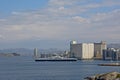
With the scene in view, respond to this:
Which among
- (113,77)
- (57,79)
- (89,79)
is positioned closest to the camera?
(113,77)

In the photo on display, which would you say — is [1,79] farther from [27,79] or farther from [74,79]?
[74,79]

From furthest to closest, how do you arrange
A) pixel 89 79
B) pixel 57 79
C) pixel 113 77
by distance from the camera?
1. pixel 57 79
2. pixel 89 79
3. pixel 113 77

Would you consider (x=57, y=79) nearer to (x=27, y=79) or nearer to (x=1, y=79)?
(x=27, y=79)

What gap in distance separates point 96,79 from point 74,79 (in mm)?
6594

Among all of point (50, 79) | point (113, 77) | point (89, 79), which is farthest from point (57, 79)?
point (113, 77)

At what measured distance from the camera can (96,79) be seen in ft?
206

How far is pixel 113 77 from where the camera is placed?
2354 inches

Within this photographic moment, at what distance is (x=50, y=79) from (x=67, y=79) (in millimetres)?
3079

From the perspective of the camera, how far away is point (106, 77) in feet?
198

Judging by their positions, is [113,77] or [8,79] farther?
[8,79]

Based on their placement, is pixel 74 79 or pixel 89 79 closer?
pixel 89 79

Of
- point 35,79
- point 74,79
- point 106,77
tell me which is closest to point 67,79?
point 74,79

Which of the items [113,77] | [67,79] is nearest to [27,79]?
[67,79]

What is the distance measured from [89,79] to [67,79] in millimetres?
6239
